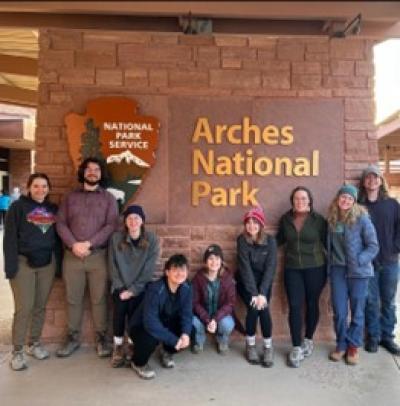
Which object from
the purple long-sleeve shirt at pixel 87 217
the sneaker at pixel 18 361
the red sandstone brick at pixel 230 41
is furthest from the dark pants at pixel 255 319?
the red sandstone brick at pixel 230 41

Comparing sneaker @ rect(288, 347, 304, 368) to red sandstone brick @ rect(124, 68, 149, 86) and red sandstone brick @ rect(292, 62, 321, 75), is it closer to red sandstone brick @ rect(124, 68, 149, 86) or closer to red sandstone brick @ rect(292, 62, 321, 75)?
red sandstone brick @ rect(292, 62, 321, 75)

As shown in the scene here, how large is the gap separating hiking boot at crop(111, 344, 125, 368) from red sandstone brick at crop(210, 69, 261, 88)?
2.58m

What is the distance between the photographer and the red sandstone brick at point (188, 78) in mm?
4648

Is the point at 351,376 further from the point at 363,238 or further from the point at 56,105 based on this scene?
the point at 56,105

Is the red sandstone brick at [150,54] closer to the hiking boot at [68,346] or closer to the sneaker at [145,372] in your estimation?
the hiking boot at [68,346]

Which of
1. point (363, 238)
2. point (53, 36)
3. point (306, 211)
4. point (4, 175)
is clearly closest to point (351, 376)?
point (363, 238)

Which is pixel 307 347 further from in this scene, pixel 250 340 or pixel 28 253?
pixel 28 253

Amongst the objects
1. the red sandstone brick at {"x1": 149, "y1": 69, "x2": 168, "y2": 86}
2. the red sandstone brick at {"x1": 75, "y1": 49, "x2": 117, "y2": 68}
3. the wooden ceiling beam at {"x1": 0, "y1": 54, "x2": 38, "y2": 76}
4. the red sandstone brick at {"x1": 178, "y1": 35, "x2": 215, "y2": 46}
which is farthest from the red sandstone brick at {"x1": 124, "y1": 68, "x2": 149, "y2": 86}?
the wooden ceiling beam at {"x1": 0, "y1": 54, "x2": 38, "y2": 76}

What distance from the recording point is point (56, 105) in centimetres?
459

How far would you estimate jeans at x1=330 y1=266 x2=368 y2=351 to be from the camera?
4.20 meters

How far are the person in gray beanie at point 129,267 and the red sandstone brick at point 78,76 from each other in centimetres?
136

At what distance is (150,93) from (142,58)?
1.12 ft

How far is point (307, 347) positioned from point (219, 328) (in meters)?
0.83

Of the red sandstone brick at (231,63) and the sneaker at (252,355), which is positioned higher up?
the red sandstone brick at (231,63)
